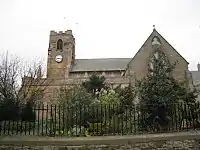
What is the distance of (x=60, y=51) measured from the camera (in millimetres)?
55688

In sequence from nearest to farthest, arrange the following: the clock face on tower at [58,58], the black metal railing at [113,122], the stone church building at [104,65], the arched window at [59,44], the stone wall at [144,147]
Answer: the stone wall at [144,147]
the black metal railing at [113,122]
the stone church building at [104,65]
the clock face on tower at [58,58]
the arched window at [59,44]

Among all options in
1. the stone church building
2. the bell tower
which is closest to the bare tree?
the stone church building

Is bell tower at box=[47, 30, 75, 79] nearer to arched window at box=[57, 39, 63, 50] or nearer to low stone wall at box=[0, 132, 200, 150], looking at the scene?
arched window at box=[57, 39, 63, 50]

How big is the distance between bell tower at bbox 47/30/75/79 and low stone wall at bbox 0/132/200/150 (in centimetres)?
4214

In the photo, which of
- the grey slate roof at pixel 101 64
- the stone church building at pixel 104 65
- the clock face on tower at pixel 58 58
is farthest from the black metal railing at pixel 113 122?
the clock face on tower at pixel 58 58

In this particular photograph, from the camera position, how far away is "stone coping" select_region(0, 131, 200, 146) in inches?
427

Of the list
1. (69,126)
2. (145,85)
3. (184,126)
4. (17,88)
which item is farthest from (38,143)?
(17,88)

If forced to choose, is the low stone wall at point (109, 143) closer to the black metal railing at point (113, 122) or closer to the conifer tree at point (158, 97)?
the black metal railing at point (113, 122)

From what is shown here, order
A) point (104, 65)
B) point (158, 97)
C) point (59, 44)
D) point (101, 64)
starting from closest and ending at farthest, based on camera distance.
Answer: point (158, 97) → point (104, 65) → point (101, 64) → point (59, 44)

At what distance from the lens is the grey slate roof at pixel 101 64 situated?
1907 inches

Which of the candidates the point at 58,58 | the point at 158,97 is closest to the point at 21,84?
the point at 158,97

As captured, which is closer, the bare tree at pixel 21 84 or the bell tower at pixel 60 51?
the bare tree at pixel 21 84

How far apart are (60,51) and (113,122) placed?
44.3 m

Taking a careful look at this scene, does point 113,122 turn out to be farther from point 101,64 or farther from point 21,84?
point 101,64
